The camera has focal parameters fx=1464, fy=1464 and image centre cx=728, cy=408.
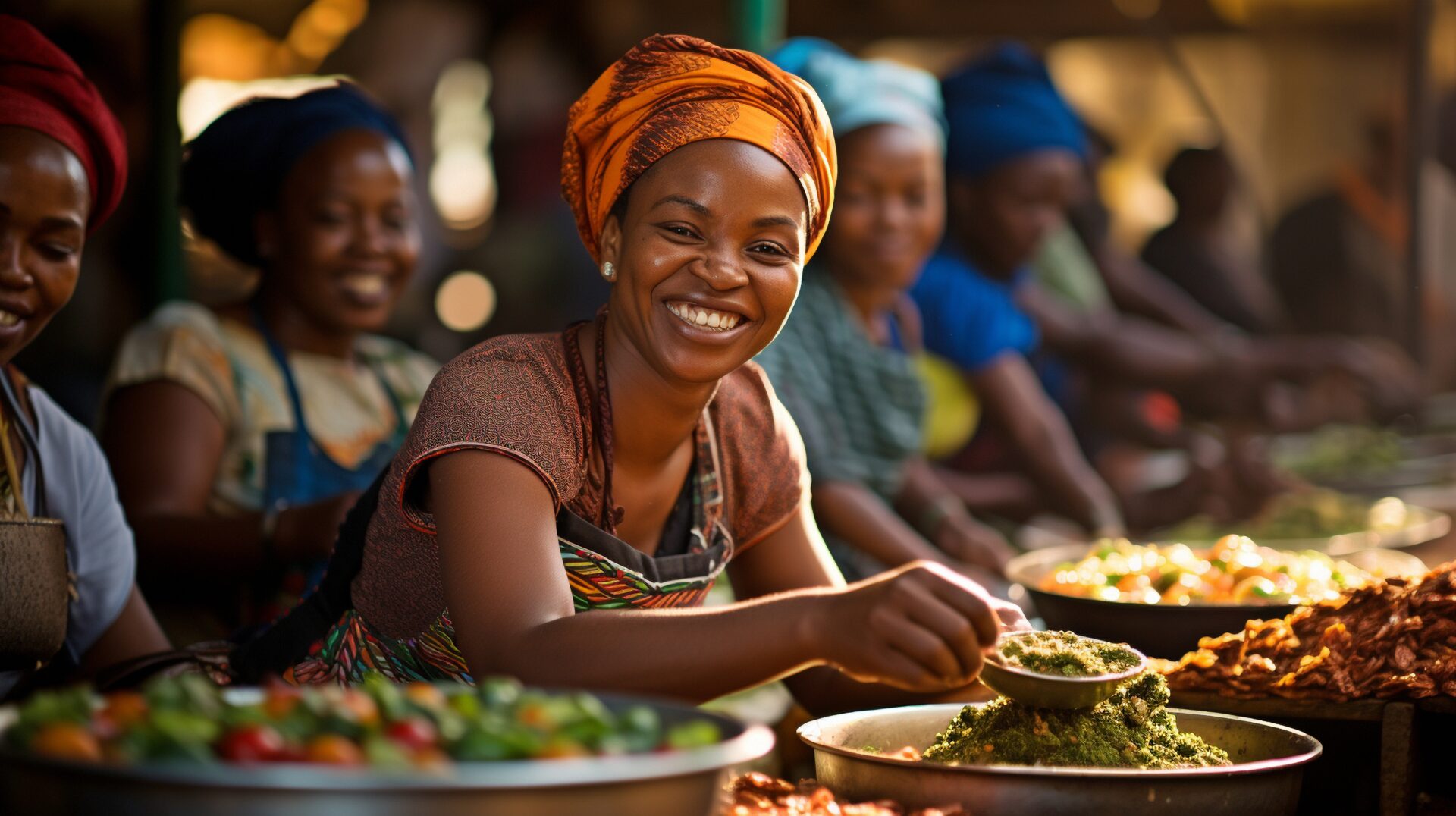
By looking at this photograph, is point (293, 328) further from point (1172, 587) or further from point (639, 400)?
point (1172, 587)

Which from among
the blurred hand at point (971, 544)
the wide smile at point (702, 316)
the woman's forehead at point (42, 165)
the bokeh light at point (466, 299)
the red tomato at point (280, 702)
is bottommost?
the blurred hand at point (971, 544)

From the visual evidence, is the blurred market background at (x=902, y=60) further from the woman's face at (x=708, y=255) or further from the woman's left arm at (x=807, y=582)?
the woman's face at (x=708, y=255)

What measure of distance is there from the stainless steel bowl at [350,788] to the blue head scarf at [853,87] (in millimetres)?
2797

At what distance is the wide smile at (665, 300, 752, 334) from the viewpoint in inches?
81.3

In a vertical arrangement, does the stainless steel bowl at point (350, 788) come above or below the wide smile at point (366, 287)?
below

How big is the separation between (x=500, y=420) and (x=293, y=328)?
180 centimetres

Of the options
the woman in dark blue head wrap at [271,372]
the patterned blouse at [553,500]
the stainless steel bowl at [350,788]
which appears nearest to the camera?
the stainless steel bowl at [350,788]

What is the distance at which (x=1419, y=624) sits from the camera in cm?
215

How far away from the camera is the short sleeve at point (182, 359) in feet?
10.5

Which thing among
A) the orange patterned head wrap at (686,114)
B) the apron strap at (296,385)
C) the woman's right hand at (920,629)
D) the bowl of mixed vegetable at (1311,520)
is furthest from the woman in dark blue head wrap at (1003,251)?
the woman's right hand at (920,629)

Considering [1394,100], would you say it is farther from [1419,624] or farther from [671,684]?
[671,684]

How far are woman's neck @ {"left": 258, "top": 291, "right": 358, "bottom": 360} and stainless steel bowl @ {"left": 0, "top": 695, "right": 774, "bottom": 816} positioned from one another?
2369 mm

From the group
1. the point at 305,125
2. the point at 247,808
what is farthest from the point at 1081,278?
the point at 247,808

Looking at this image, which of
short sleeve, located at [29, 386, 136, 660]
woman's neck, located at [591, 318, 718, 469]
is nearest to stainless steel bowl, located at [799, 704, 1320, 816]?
woman's neck, located at [591, 318, 718, 469]
